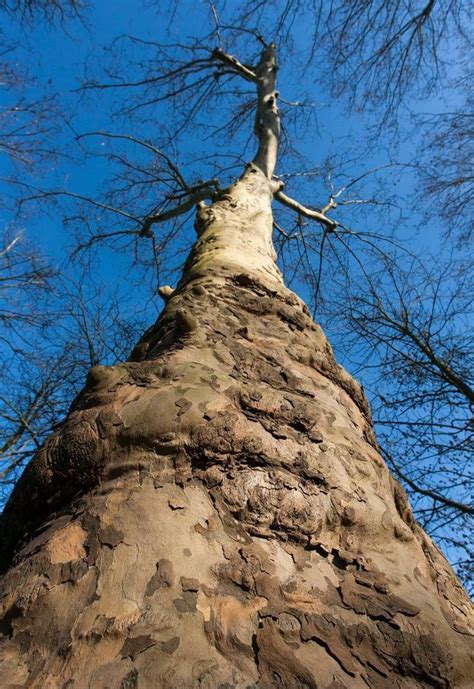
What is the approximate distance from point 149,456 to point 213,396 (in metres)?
0.23

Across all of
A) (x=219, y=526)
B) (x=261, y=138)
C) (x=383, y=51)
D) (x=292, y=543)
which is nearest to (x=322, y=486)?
(x=292, y=543)

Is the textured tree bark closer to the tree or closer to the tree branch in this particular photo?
the tree

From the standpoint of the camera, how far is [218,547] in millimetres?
851

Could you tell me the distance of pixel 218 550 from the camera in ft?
2.78

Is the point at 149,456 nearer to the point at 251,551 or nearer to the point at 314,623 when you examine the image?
the point at 251,551

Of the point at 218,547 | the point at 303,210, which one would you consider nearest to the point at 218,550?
the point at 218,547

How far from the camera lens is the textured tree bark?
67 cm

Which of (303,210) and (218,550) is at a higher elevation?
(303,210)

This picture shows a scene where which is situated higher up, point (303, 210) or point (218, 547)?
point (303, 210)

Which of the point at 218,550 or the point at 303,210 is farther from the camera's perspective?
the point at 303,210

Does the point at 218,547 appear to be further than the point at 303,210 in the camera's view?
No

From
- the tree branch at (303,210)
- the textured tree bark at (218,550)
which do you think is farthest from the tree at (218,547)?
the tree branch at (303,210)

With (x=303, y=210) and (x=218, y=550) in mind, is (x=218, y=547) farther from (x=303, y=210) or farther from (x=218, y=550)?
(x=303, y=210)

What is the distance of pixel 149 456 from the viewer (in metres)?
1.01
